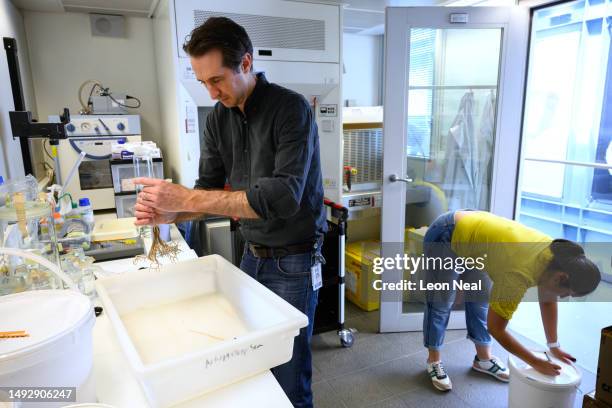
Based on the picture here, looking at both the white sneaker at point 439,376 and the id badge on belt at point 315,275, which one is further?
the white sneaker at point 439,376

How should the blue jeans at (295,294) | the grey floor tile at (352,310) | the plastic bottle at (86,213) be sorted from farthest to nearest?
the grey floor tile at (352,310)
the plastic bottle at (86,213)
the blue jeans at (295,294)

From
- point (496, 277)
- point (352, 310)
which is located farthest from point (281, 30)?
point (352, 310)

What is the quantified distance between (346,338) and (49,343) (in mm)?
2096

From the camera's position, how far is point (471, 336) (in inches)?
91.2

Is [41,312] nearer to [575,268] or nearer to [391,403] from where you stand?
[391,403]

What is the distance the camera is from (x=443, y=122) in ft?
8.86

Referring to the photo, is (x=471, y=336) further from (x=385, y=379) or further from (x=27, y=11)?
(x=27, y=11)

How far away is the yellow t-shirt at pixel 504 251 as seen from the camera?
67.2 inches

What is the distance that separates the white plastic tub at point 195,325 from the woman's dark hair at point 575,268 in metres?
1.29

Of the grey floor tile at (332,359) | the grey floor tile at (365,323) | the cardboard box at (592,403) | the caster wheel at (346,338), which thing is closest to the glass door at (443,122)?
the grey floor tile at (365,323)

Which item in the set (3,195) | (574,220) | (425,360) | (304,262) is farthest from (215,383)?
(574,220)

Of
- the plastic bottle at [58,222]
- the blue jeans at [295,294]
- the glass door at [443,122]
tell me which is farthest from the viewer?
the glass door at [443,122]

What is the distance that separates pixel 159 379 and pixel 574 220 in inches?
177

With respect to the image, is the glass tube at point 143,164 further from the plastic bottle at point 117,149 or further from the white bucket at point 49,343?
the white bucket at point 49,343
